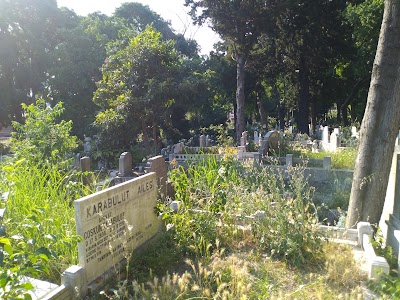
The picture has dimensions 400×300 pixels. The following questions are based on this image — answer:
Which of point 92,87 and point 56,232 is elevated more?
point 92,87

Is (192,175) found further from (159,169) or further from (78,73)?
(78,73)

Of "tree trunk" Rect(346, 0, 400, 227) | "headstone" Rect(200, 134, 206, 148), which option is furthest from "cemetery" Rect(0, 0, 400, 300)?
"headstone" Rect(200, 134, 206, 148)

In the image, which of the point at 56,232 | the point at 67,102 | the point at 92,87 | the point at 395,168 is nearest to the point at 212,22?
the point at 92,87

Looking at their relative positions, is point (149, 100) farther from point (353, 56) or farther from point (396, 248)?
point (353, 56)

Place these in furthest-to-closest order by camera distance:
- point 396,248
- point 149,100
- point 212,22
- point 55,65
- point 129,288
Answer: point 55,65
point 212,22
point 149,100
point 396,248
point 129,288

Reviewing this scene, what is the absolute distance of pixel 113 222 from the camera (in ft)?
14.2

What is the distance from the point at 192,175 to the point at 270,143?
785 centimetres

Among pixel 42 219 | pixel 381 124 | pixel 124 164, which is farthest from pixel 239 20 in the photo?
pixel 42 219

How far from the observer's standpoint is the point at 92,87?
76.4 feet

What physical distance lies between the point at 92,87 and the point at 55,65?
11.8 feet

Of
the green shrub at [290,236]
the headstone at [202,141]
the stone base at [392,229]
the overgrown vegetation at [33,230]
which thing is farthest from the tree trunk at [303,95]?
the overgrown vegetation at [33,230]

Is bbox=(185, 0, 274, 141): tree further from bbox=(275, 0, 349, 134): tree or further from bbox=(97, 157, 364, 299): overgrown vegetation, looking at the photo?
bbox=(97, 157, 364, 299): overgrown vegetation

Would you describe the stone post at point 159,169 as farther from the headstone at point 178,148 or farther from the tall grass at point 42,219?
the headstone at point 178,148

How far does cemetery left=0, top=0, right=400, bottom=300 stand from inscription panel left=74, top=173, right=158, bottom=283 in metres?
0.02
